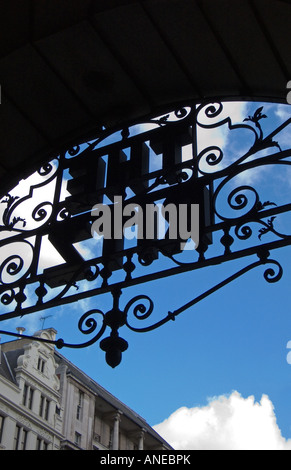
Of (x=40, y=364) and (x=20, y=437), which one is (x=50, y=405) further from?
(x=20, y=437)

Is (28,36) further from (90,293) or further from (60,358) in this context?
(60,358)

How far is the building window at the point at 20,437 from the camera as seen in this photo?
25.7 meters

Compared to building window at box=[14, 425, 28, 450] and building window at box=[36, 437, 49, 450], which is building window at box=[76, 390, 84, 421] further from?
building window at box=[14, 425, 28, 450]

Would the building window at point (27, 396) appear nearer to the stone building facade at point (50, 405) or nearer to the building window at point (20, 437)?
the stone building facade at point (50, 405)

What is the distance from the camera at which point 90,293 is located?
3.61 metres

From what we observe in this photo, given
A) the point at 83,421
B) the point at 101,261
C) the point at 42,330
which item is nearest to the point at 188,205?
the point at 101,261

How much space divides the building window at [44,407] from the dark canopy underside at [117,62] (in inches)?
981

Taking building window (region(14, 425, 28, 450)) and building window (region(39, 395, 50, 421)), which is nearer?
building window (region(14, 425, 28, 450))

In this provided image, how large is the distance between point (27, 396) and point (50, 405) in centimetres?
168

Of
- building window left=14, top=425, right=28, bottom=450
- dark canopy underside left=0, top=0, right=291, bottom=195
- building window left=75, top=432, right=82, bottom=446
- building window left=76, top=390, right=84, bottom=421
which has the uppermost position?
building window left=76, top=390, right=84, bottom=421

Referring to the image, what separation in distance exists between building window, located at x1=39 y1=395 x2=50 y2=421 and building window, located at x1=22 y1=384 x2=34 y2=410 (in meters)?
0.84

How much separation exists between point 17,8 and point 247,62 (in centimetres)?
132

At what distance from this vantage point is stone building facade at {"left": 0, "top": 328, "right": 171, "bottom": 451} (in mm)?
25938

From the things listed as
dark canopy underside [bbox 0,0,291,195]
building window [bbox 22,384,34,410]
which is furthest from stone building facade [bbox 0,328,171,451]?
dark canopy underside [bbox 0,0,291,195]
